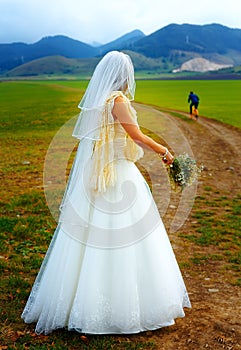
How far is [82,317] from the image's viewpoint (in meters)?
5.15

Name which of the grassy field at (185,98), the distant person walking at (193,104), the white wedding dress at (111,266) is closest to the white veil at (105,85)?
the white wedding dress at (111,266)

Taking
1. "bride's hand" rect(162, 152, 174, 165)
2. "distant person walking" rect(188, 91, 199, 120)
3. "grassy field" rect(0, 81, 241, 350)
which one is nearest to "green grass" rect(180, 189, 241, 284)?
"grassy field" rect(0, 81, 241, 350)

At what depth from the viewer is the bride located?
16.9 ft

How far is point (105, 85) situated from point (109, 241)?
6.01ft

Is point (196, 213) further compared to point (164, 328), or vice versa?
point (196, 213)

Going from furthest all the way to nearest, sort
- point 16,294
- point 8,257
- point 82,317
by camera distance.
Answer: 1. point 8,257
2. point 16,294
3. point 82,317

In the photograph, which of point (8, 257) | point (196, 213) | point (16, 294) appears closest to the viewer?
point (16, 294)

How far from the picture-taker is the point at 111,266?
17.0 ft

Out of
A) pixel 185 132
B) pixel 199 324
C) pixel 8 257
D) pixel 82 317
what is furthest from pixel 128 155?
pixel 185 132

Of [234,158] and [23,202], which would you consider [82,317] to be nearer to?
[23,202]

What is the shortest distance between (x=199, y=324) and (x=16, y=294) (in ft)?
8.72

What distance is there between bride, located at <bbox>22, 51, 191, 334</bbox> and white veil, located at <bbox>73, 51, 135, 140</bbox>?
12 millimetres

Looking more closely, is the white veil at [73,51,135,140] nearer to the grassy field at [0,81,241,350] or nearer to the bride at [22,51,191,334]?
the bride at [22,51,191,334]

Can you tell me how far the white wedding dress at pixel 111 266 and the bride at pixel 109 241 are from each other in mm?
12
